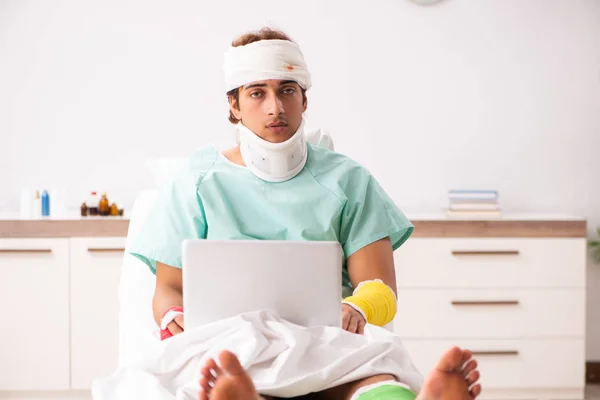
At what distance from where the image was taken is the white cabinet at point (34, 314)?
351cm

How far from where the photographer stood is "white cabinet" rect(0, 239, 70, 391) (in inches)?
138

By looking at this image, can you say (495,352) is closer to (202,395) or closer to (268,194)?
(268,194)

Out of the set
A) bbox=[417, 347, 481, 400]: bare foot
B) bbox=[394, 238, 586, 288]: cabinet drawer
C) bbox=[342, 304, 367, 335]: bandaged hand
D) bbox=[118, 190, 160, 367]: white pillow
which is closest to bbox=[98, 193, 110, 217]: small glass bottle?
bbox=[118, 190, 160, 367]: white pillow

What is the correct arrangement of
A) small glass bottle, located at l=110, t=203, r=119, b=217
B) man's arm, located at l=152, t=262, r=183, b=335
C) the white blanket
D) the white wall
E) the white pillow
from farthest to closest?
the white wall, small glass bottle, located at l=110, t=203, r=119, b=217, the white pillow, man's arm, located at l=152, t=262, r=183, b=335, the white blanket

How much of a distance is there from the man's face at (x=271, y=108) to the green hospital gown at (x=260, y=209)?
0.40ft

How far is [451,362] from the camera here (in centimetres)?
137

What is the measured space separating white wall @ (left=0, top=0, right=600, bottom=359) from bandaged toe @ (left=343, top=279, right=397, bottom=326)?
2.13 meters

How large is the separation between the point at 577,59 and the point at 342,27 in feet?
3.93

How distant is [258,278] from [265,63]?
27.6 inches

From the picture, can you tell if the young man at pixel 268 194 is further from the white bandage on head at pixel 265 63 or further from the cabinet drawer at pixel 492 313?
the cabinet drawer at pixel 492 313

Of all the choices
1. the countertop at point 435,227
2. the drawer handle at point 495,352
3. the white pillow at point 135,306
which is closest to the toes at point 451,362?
the white pillow at point 135,306

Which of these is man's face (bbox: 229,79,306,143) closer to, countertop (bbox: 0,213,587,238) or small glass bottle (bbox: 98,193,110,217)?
countertop (bbox: 0,213,587,238)

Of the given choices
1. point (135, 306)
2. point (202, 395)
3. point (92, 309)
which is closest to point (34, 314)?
point (92, 309)

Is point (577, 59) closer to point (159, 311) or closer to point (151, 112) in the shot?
point (151, 112)
